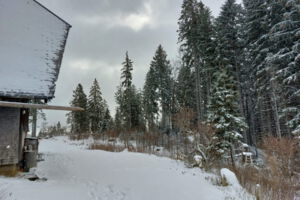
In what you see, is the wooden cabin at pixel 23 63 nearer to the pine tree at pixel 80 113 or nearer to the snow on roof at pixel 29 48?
the snow on roof at pixel 29 48

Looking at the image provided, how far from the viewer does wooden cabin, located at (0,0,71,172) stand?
19.9 feet

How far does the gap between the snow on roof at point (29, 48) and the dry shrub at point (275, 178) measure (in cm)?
677

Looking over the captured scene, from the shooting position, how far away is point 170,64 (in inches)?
1243

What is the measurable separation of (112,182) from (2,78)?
15.9ft

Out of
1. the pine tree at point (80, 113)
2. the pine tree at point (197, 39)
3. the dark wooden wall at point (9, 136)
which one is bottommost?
the dark wooden wall at point (9, 136)

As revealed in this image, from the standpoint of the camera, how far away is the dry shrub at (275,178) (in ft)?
14.7

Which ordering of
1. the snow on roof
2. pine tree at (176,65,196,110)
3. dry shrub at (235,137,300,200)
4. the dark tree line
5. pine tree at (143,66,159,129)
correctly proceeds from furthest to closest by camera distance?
pine tree at (143,66,159,129)
pine tree at (176,65,196,110)
the dark tree line
the snow on roof
dry shrub at (235,137,300,200)

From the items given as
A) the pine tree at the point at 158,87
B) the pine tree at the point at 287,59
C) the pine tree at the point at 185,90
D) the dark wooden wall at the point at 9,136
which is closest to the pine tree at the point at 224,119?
the pine tree at the point at 287,59

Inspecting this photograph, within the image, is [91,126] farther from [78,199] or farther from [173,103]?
[78,199]

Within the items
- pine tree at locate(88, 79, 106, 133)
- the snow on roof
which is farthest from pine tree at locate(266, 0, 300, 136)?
pine tree at locate(88, 79, 106, 133)

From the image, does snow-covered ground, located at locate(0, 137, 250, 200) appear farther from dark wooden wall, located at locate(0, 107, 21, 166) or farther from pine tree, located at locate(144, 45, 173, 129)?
pine tree, located at locate(144, 45, 173, 129)

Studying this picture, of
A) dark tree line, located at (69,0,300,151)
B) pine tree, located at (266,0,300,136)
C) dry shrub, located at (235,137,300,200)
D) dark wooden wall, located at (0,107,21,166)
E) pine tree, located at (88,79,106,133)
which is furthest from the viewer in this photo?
pine tree, located at (88,79,106,133)

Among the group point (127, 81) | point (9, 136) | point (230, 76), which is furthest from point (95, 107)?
point (9, 136)

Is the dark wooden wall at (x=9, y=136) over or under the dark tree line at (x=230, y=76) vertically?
under
